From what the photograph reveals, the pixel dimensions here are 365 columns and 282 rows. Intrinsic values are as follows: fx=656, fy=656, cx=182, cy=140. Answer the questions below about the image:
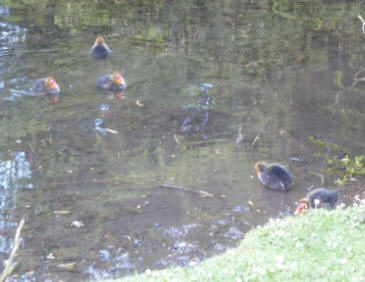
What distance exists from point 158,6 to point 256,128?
8644 millimetres

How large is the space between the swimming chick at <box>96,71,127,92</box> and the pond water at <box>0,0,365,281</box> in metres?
0.13

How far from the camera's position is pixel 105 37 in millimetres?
13375

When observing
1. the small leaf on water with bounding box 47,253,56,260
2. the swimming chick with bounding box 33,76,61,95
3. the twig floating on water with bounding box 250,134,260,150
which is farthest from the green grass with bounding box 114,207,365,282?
the swimming chick with bounding box 33,76,61,95

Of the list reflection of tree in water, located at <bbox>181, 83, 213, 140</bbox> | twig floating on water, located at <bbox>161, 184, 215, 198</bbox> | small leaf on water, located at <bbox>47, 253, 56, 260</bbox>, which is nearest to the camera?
small leaf on water, located at <bbox>47, 253, 56, 260</bbox>

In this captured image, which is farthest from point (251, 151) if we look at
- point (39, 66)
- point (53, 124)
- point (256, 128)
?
point (39, 66)

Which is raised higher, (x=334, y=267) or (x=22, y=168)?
(x=334, y=267)

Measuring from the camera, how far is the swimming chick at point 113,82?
400 inches

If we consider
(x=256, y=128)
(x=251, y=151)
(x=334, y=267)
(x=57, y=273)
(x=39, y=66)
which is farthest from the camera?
(x=39, y=66)

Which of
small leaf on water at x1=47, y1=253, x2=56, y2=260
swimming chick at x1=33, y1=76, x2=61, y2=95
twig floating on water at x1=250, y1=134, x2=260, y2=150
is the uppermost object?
swimming chick at x1=33, y1=76, x2=61, y2=95

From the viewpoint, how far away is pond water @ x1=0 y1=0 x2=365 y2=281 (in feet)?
20.9

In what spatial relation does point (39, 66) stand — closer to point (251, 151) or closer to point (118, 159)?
point (118, 159)

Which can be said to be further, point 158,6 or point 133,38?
point 158,6

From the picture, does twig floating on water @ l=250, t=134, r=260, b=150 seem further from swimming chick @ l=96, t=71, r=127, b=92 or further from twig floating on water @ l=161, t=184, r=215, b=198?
swimming chick @ l=96, t=71, r=127, b=92

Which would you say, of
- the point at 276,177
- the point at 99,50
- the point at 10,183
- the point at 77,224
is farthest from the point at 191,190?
the point at 99,50
